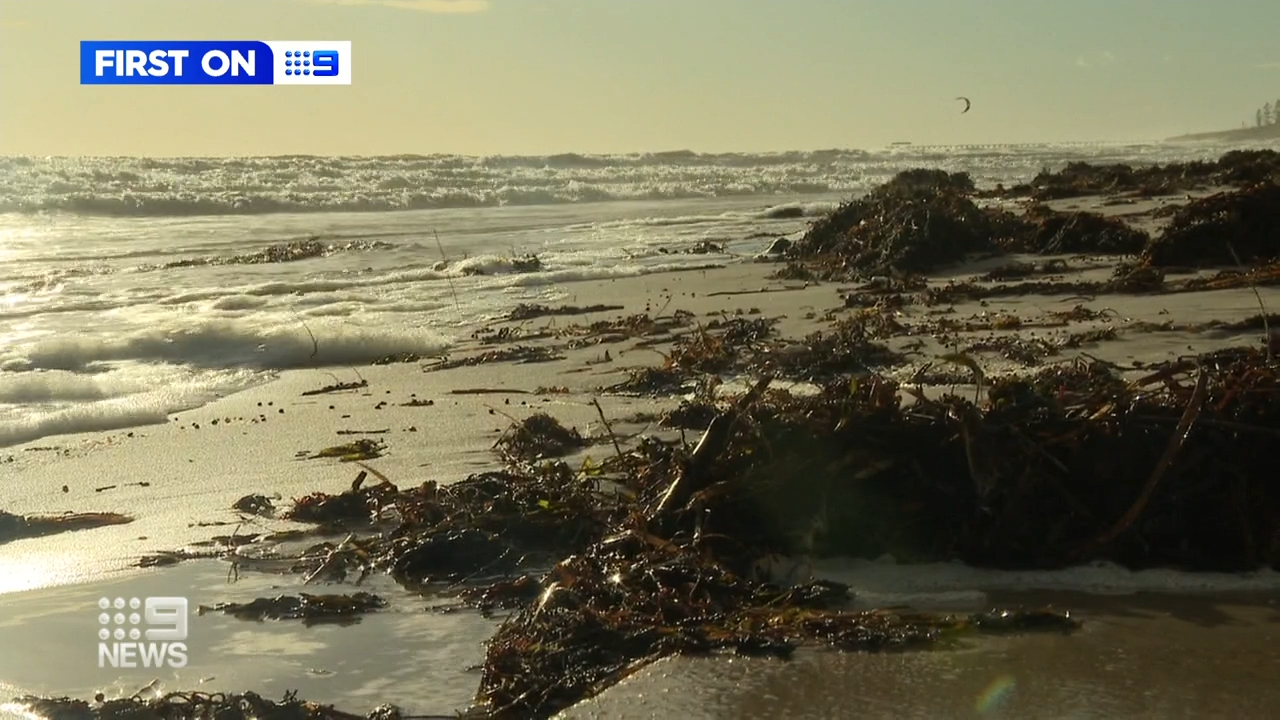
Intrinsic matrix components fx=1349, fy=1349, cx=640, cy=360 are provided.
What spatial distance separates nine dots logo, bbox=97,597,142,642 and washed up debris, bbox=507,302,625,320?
5.74 m

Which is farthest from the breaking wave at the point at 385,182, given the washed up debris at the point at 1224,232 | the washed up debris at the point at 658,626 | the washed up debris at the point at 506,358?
the washed up debris at the point at 658,626

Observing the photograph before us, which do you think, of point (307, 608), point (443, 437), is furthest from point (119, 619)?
point (443, 437)

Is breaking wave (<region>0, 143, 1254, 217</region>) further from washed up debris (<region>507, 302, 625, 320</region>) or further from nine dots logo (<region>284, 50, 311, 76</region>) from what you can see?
washed up debris (<region>507, 302, 625, 320</region>)

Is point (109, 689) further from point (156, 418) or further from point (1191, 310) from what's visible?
point (1191, 310)

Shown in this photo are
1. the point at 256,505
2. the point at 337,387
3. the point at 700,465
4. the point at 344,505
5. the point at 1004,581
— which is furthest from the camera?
the point at 337,387

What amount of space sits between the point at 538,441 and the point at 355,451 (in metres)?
0.91

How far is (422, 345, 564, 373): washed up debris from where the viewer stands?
7.80 meters

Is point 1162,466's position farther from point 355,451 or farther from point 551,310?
point 551,310

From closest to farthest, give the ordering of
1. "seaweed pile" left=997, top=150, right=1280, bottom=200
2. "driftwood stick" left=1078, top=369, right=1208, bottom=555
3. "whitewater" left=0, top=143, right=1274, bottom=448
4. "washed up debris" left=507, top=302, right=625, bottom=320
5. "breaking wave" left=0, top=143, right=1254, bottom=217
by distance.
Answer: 1. "driftwood stick" left=1078, top=369, right=1208, bottom=555
2. "whitewater" left=0, top=143, right=1274, bottom=448
3. "washed up debris" left=507, top=302, right=625, bottom=320
4. "seaweed pile" left=997, top=150, right=1280, bottom=200
5. "breaking wave" left=0, top=143, right=1254, bottom=217

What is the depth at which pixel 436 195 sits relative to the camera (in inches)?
1171

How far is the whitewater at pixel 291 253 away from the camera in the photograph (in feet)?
28.2

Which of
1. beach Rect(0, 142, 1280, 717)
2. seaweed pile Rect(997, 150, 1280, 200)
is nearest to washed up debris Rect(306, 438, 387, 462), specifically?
beach Rect(0, 142, 1280, 717)

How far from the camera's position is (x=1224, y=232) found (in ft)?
29.8

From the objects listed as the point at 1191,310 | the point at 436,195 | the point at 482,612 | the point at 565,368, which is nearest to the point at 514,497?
the point at 482,612
